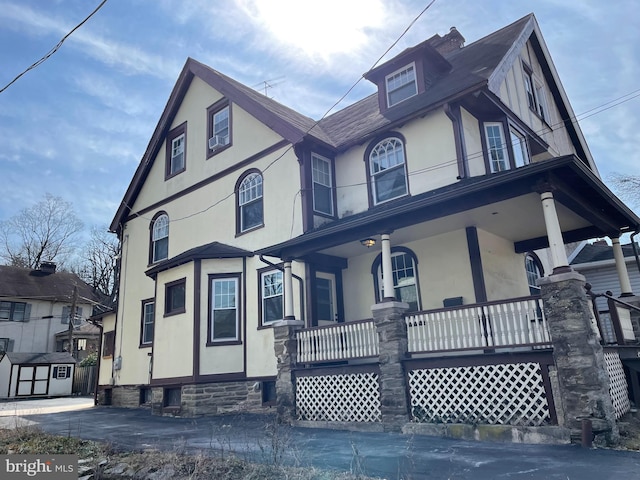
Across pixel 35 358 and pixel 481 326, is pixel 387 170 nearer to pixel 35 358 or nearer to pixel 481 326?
pixel 481 326

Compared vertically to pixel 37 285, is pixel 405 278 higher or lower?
lower

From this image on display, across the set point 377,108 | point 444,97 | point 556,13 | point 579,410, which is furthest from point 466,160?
point 579,410

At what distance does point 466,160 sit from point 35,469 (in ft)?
29.7

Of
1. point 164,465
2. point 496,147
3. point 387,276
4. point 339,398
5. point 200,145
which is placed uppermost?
point 200,145

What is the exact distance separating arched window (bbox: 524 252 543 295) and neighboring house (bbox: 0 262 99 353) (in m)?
28.3

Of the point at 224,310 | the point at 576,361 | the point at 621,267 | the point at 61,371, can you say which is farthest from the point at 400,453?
the point at 61,371

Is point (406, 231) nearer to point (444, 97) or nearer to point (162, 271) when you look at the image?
point (444, 97)

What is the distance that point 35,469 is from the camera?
505 cm

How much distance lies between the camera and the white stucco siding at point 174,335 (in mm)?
12344

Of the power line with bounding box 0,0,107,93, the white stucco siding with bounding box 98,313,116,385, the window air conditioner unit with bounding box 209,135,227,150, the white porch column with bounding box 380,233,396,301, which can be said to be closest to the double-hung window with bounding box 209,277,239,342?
the window air conditioner unit with bounding box 209,135,227,150

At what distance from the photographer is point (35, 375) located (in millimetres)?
26734

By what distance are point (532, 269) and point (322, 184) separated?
591cm

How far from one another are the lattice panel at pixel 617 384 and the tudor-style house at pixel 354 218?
1.11 m

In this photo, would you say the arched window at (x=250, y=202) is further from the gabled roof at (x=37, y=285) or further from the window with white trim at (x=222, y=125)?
the gabled roof at (x=37, y=285)
